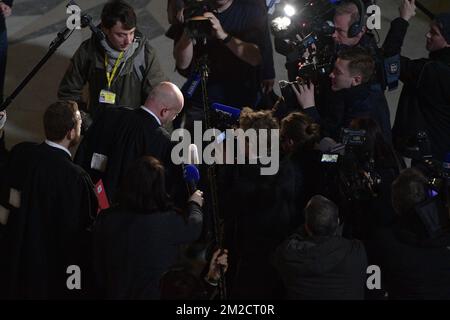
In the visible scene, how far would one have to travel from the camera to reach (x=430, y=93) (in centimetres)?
484

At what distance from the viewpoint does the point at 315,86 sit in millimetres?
4879

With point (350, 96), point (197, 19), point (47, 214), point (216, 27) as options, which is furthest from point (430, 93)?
point (47, 214)

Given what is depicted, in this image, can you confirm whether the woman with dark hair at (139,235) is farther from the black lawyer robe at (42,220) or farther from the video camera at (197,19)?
the video camera at (197,19)

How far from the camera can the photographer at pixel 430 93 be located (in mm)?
4773

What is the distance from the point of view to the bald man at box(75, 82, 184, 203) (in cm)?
438

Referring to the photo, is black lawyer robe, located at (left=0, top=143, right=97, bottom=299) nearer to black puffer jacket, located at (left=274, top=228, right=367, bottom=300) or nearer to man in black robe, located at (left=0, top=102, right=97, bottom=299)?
man in black robe, located at (left=0, top=102, right=97, bottom=299)

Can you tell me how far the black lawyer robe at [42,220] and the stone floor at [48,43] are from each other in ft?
7.98

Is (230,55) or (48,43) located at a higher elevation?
(48,43)

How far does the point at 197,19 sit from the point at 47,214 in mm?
1809

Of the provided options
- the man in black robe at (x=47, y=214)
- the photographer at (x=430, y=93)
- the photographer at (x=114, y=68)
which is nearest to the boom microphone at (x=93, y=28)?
the photographer at (x=114, y=68)

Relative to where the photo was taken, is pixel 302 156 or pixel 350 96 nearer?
pixel 302 156

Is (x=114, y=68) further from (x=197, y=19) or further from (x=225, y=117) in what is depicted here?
(x=225, y=117)
